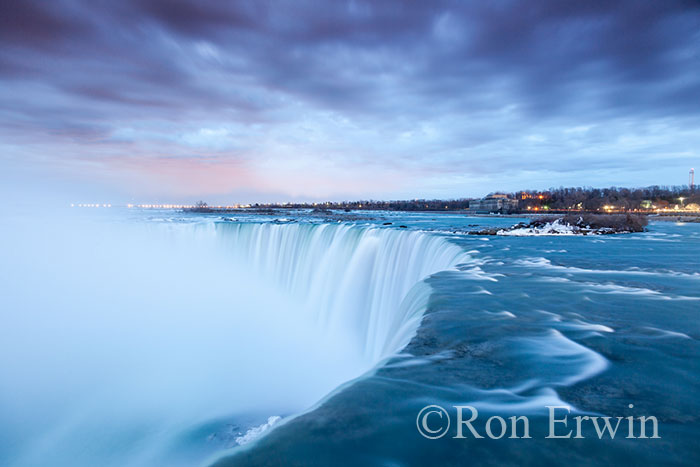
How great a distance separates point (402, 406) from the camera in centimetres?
270

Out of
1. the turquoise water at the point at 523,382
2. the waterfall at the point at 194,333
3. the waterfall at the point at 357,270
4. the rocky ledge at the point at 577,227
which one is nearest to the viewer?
the turquoise water at the point at 523,382

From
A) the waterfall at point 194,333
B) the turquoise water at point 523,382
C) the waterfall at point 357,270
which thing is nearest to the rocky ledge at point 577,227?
the waterfall at point 357,270

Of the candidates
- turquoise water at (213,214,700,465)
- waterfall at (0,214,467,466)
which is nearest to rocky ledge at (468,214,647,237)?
waterfall at (0,214,467,466)

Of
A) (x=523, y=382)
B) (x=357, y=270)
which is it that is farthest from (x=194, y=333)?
(x=523, y=382)

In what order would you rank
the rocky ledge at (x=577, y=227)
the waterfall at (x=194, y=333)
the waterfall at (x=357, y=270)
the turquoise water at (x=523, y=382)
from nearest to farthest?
1. the turquoise water at (x=523, y=382)
2. the waterfall at (x=194, y=333)
3. the waterfall at (x=357, y=270)
4. the rocky ledge at (x=577, y=227)

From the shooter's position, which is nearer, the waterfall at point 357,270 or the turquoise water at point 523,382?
the turquoise water at point 523,382

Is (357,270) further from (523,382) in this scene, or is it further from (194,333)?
(523,382)

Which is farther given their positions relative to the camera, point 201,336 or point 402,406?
point 201,336

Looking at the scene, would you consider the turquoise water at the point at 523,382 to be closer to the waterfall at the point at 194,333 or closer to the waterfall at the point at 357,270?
the waterfall at the point at 194,333

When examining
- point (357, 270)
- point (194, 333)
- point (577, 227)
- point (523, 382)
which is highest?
point (577, 227)

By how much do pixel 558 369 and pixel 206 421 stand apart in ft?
24.9

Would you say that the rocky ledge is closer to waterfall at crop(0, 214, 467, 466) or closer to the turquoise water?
waterfall at crop(0, 214, 467, 466)

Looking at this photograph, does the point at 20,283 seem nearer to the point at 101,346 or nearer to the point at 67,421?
the point at 101,346

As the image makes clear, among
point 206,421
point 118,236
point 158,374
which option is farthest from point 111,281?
point 206,421
